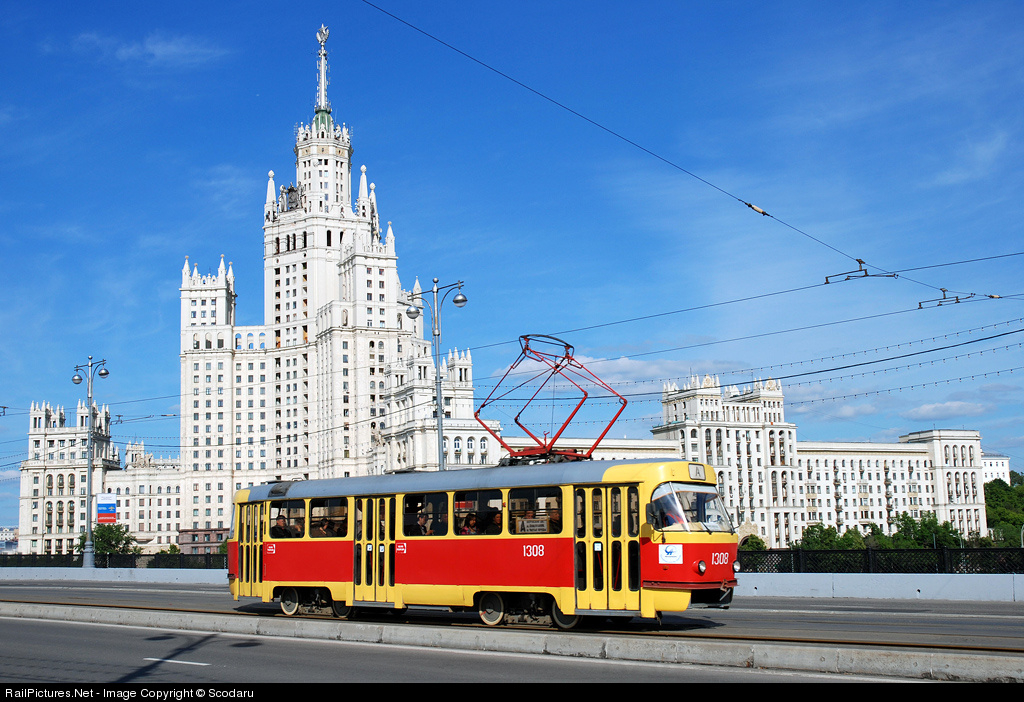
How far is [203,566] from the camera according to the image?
150 feet

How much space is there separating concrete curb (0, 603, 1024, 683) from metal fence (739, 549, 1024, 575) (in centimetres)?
1686

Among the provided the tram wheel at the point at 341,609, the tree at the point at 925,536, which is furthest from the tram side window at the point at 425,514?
the tree at the point at 925,536

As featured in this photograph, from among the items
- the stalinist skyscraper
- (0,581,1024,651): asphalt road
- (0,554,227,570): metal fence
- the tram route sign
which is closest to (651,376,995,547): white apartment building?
the stalinist skyscraper

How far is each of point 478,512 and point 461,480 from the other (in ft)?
2.56

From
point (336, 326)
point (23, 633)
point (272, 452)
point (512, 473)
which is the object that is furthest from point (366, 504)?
point (272, 452)

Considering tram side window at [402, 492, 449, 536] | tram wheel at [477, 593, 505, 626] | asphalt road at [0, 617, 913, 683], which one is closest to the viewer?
asphalt road at [0, 617, 913, 683]

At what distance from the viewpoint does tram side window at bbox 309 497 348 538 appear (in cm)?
2169

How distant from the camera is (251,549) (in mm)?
23672

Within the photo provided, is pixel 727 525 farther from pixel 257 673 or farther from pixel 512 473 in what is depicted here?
pixel 257 673

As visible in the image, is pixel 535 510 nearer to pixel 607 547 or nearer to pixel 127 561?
pixel 607 547

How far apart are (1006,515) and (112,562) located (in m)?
182

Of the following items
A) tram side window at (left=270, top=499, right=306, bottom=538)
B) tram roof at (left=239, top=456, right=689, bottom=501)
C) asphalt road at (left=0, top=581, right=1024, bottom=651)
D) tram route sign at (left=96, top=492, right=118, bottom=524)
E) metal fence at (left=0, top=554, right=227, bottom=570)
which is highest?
tram roof at (left=239, top=456, right=689, bottom=501)

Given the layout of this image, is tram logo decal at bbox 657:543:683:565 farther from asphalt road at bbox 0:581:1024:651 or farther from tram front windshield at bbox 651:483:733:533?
asphalt road at bbox 0:581:1024:651

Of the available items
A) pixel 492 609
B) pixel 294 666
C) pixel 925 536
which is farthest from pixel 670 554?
pixel 925 536
